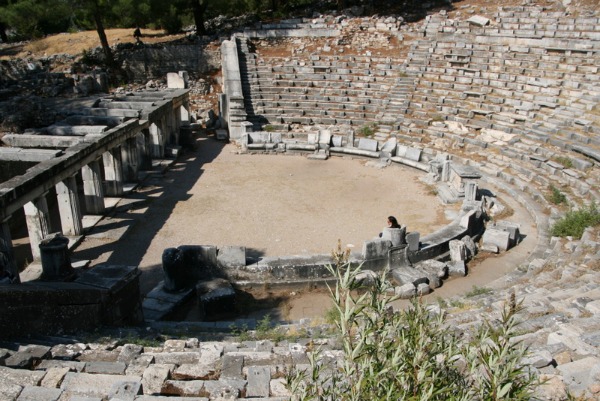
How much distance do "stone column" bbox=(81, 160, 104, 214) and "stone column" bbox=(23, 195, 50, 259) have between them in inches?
101

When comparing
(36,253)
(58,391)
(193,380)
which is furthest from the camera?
(36,253)

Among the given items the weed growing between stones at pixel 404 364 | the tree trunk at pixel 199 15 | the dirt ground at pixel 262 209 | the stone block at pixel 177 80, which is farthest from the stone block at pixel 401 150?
the tree trunk at pixel 199 15

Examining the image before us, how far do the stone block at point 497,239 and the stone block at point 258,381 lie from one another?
28.3 feet

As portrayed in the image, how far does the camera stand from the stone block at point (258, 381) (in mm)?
5891

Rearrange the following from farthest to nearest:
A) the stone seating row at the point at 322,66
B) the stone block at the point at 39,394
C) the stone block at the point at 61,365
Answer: the stone seating row at the point at 322,66
the stone block at the point at 61,365
the stone block at the point at 39,394

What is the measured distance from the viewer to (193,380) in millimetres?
6238

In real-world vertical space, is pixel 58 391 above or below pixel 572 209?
above

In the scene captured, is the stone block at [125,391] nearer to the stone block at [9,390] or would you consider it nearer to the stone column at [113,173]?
the stone block at [9,390]

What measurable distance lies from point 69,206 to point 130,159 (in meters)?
4.32

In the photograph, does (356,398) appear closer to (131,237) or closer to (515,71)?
(131,237)

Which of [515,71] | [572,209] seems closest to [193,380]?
[572,209]

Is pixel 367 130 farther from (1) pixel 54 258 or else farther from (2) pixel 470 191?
(1) pixel 54 258

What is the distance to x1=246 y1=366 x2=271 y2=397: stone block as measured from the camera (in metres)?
5.89

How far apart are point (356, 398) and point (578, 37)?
76.5ft
